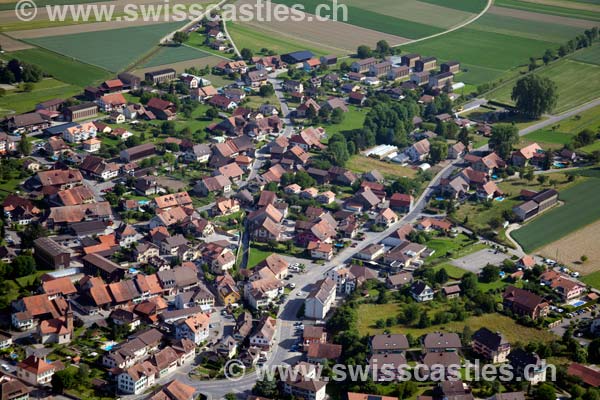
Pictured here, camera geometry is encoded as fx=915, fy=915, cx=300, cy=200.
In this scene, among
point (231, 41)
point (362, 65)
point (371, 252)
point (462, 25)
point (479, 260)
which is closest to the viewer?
point (371, 252)

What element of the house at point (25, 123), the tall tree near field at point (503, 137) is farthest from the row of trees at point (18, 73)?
the tall tree near field at point (503, 137)

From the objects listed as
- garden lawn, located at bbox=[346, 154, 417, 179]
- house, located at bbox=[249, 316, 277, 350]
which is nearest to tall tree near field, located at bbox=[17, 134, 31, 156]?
garden lawn, located at bbox=[346, 154, 417, 179]

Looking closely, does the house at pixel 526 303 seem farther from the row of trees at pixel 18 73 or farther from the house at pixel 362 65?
the row of trees at pixel 18 73

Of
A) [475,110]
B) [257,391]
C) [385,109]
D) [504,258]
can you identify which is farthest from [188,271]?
[475,110]

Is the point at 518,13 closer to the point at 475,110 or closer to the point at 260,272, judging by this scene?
the point at 475,110

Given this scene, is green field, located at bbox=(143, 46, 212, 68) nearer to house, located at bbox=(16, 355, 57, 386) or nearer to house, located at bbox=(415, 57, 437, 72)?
house, located at bbox=(415, 57, 437, 72)

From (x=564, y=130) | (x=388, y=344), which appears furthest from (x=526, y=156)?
(x=388, y=344)

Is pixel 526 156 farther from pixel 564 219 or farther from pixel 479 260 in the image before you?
pixel 479 260
